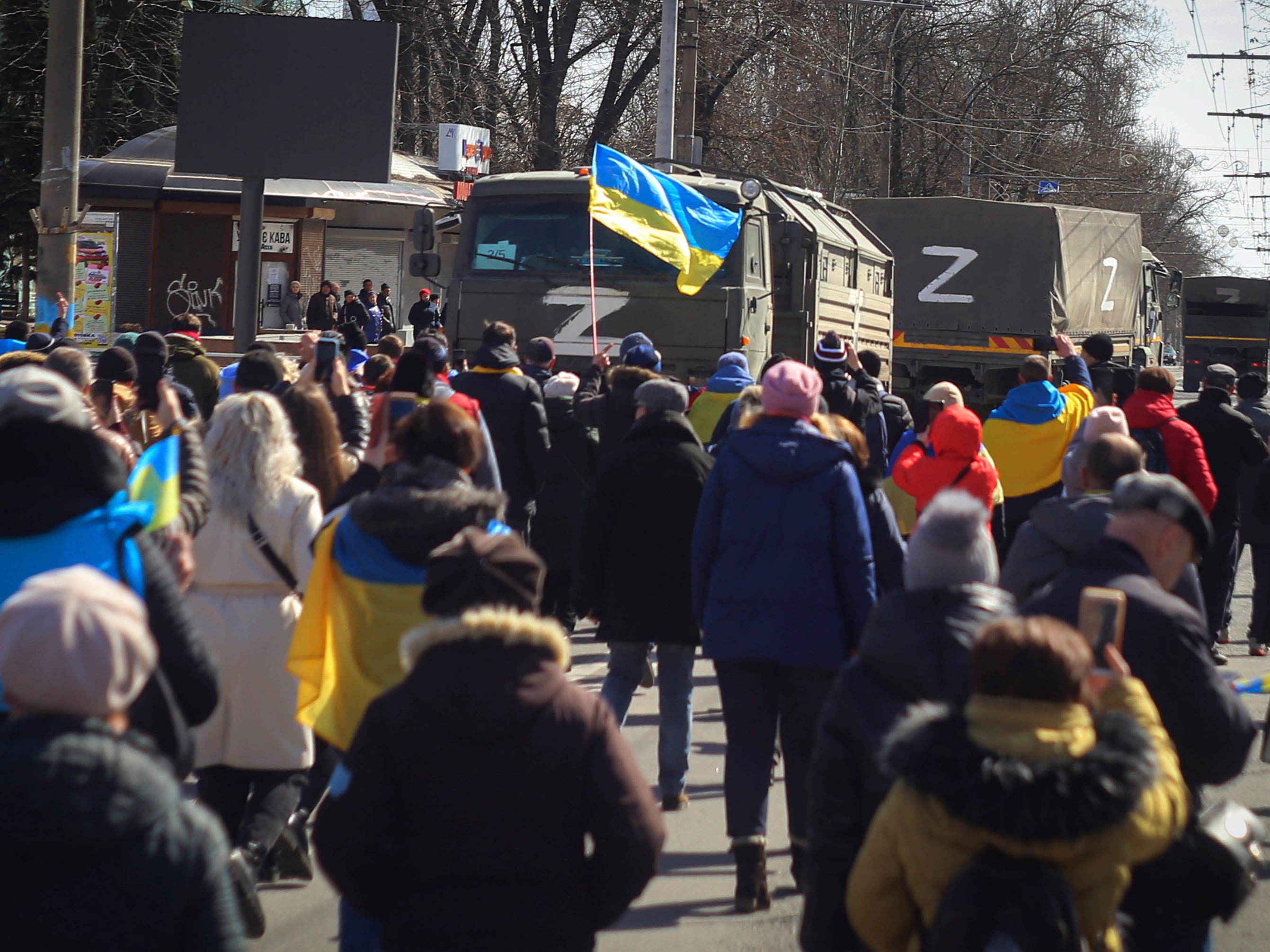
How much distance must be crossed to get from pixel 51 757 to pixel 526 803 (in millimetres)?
887

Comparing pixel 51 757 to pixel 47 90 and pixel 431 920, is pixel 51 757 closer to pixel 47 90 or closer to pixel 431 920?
pixel 431 920

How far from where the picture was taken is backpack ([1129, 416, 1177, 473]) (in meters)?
8.97

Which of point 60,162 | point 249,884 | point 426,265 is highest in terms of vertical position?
point 60,162

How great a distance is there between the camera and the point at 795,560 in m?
5.08

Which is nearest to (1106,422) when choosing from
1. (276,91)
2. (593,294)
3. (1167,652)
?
(1167,652)

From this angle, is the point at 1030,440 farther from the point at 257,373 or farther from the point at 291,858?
the point at 291,858

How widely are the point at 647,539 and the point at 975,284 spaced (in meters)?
18.4

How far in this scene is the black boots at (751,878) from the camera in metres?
5.21

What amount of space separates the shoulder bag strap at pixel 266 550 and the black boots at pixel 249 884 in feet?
2.81

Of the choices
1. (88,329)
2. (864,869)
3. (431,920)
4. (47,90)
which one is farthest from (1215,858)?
(88,329)

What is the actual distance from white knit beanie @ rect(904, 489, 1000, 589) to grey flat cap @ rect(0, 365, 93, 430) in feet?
6.05

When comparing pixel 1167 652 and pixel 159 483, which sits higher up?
pixel 159 483

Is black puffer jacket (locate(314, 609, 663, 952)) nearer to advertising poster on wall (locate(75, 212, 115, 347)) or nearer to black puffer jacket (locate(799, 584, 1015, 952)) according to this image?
black puffer jacket (locate(799, 584, 1015, 952))

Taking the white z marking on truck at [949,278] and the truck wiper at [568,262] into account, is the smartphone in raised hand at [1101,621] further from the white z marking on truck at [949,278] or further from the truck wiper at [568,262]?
the white z marking on truck at [949,278]
